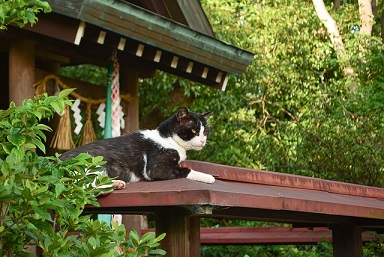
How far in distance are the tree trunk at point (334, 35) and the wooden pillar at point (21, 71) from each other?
10427 mm

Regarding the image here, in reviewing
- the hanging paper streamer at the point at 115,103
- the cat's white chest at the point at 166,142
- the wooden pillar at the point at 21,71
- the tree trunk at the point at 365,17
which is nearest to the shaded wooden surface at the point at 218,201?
the cat's white chest at the point at 166,142

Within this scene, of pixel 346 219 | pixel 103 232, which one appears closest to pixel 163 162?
pixel 103 232

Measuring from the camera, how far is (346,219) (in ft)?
22.9

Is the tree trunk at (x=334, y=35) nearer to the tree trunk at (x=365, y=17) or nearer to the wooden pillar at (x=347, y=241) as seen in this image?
the tree trunk at (x=365, y=17)

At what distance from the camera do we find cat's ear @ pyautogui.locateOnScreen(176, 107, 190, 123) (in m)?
5.21

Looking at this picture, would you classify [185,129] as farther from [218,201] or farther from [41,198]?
[41,198]

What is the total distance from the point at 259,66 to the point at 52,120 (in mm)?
6836

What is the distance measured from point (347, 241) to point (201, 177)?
2940 millimetres

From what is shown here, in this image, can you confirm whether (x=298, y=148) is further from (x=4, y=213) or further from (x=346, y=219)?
(x=4, y=213)

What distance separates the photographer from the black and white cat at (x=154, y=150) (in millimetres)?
4750

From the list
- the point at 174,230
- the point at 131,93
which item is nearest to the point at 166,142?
the point at 174,230

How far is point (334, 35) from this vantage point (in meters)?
18.5

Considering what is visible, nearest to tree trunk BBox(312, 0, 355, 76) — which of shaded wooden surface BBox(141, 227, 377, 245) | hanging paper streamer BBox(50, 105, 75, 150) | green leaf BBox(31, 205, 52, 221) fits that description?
shaded wooden surface BBox(141, 227, 377, 245)

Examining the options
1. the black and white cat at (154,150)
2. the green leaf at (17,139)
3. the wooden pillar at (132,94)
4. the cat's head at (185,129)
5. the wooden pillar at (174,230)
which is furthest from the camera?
the wooden pillar at (132,94)
